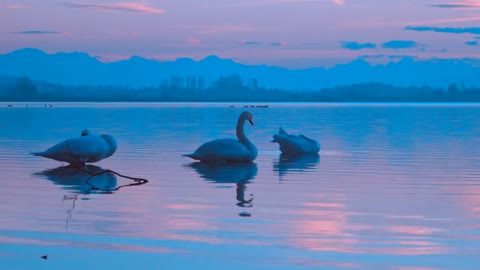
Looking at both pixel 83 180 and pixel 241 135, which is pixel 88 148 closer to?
pixel 83 180

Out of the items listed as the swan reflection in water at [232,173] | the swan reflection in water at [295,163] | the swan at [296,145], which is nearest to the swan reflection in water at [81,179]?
the swan reflection in water at [232,173]

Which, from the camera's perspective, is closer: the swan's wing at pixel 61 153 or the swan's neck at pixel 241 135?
the swan's wing at pixel 61 153

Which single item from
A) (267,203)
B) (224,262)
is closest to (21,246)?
(224,262)

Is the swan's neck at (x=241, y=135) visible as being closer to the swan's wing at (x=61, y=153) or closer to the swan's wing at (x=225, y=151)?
the swan's wing at (x=225, y=151)

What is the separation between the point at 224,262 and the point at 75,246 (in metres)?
2.01

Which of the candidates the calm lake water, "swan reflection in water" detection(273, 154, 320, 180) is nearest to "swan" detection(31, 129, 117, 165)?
the calm lake water

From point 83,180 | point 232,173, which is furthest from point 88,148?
point 232,173

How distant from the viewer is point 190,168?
23.6m

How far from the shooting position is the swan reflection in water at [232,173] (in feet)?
61.3

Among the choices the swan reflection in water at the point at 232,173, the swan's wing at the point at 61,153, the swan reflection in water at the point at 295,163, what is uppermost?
the swan's wing at the point at 61,153

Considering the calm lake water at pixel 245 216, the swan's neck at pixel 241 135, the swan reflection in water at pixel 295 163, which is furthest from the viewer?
the swan's neck at pixel 241 135

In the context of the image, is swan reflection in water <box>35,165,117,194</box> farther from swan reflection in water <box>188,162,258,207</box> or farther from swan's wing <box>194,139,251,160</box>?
swan's wing <box>194,139,251,160</box>

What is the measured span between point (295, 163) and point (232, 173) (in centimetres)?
402

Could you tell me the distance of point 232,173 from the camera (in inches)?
879
